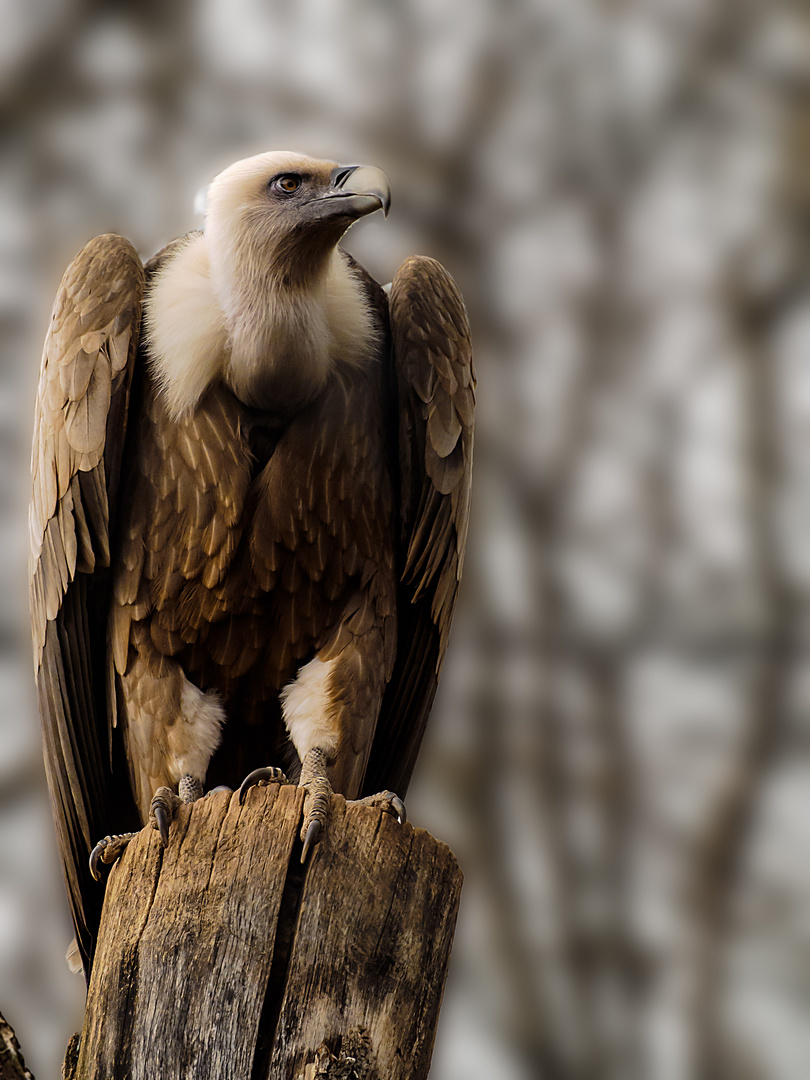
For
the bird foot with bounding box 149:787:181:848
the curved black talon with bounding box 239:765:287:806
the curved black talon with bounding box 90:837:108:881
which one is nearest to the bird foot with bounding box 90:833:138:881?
the curved black talon with bounding box 90:837:108:881

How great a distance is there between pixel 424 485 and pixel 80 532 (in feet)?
3.33

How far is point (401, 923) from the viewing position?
6.99 ft

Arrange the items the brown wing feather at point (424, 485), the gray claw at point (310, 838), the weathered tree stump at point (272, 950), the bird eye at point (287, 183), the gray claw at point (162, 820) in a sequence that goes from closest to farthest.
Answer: the weathered tree stump at point (272, 950)
the gray claw at point (310, 838)
the gray claw at point (162, 820)
the bird eye at point (287, 183)
the brown wing feather at point (424, 485)

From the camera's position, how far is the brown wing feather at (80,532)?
303cm

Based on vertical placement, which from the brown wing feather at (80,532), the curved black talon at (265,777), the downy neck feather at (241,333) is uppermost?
the downy neck feather at (241,333)

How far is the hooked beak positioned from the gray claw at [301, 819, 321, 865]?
170 cm

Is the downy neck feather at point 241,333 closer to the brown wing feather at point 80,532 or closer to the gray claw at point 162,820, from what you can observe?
the brown wing feather at point 80,532

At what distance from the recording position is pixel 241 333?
3055 mm

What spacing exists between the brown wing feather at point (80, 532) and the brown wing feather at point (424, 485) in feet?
2.73

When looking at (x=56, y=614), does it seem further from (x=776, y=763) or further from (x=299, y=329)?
(x=776, y=763)

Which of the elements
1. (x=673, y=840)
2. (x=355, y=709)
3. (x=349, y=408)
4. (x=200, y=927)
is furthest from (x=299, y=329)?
(x=673, y=840)

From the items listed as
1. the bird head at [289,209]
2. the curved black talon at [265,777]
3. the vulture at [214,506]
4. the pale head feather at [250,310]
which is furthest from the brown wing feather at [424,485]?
the curved black talon at [265,777]

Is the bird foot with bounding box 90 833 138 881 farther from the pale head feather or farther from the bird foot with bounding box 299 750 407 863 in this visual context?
the pale head feather

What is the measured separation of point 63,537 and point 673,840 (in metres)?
5.76
